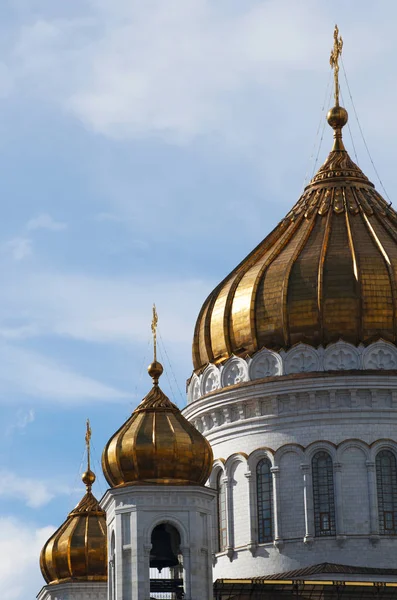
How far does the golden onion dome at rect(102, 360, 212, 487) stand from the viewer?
48.6 metres

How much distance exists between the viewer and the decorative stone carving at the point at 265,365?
53.7 meters

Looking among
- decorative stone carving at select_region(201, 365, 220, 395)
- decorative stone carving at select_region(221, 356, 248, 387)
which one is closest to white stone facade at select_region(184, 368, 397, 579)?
decorative stone carving at select_region(221, 356, 248, 387)

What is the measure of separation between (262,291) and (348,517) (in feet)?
20.6

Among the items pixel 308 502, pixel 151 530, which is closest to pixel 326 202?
pixel 308 502

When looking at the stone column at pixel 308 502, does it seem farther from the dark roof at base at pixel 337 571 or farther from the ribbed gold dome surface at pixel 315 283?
the ribbed gold dome surface at pixel 315 283

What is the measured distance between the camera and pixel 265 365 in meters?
53.9

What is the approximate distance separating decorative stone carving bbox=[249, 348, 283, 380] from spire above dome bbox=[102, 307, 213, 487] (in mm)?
4732

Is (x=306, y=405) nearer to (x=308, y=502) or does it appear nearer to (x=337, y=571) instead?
(x=308, y=502)

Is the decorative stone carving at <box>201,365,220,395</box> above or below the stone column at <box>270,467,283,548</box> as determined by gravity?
above

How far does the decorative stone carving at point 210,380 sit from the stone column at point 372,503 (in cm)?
475

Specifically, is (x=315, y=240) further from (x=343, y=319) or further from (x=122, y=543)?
(x=122, y=543)

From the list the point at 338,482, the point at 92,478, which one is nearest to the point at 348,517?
the point at 338,482

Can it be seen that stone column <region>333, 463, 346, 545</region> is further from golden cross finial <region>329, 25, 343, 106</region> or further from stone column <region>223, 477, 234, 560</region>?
golden cross finial <region>329, 25, 343, 106</region>

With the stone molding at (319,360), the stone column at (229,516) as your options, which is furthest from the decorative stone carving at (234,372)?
the stone column at (229,516)
